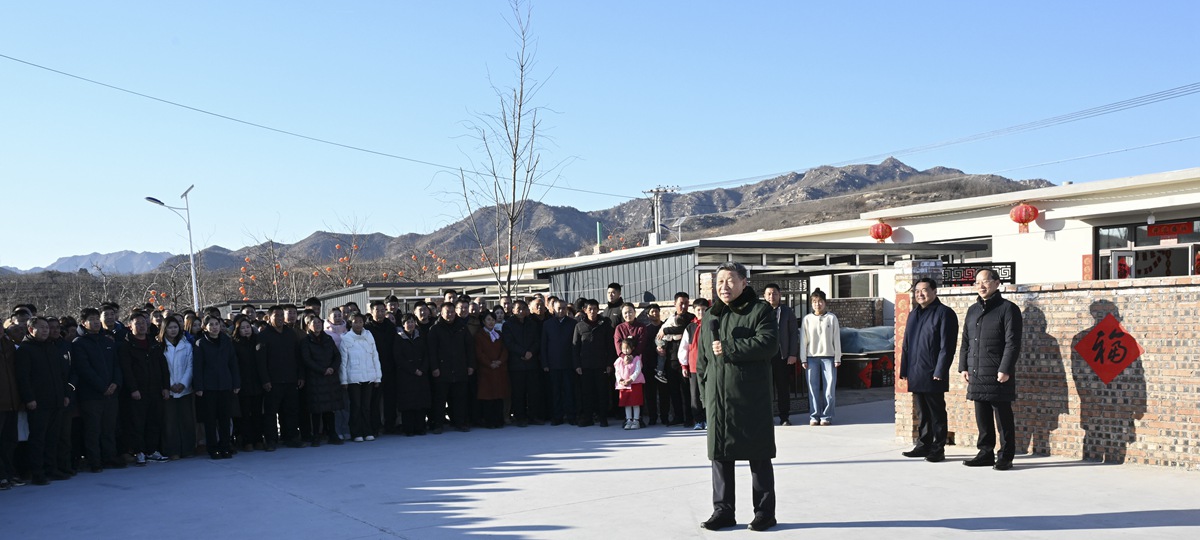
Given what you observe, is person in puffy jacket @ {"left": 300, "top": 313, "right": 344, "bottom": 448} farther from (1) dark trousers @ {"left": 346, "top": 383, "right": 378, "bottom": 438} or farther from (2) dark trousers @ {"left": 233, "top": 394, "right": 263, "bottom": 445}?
(2) dark trousers @ {"left": 233, "top": 394, "right": 263, "bottom": 445}

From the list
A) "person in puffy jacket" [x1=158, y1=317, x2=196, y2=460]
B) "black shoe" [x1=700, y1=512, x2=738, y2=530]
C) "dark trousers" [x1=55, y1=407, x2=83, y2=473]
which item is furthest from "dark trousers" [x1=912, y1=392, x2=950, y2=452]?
"dark trousers" [x1=55, y1=407, x2=83, y2=473]

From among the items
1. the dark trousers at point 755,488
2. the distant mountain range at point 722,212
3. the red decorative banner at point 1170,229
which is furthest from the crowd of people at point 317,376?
the distant mountain range at point 722,212

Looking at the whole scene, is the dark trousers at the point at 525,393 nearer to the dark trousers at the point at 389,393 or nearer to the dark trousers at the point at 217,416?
the dark trousers at the point at 389,393

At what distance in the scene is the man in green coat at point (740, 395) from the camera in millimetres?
6629

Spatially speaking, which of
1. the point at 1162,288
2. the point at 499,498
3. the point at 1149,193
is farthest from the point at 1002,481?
the point at 1149,193

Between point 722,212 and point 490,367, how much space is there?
12190 cm

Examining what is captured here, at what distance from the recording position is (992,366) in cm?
871

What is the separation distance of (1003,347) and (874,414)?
4.64 m

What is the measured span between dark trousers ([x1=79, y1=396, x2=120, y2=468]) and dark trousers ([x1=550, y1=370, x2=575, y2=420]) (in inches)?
222

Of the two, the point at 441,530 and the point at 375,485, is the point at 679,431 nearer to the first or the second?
the point at 375,485

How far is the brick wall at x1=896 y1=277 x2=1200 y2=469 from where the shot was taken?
26.8 feet

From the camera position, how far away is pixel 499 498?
8.16 metres

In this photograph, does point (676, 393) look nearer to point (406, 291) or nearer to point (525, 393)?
point (525, 393)

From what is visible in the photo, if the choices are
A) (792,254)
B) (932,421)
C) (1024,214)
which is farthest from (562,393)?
(1024,214)
